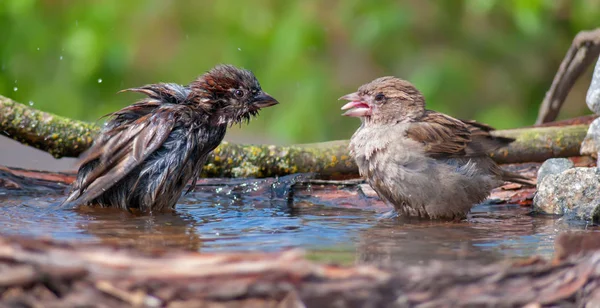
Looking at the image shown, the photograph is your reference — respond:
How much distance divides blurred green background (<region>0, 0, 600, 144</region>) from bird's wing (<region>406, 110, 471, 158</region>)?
3031 mm

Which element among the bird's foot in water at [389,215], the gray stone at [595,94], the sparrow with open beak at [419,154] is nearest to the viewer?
the bird's foot in water at [389,215]

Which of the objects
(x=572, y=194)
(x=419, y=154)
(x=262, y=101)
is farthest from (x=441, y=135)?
(x=262, y=101)

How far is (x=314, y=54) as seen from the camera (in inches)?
349

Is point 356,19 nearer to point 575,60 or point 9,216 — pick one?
point 575,60

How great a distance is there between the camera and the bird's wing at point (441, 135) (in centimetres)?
521

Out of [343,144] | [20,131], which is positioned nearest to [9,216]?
[20,131]

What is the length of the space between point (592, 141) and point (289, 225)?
7.10 feet

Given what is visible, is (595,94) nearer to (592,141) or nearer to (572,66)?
(592,141)

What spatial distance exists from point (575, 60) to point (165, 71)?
4635 millimetres

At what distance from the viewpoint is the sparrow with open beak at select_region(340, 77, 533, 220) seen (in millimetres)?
5023

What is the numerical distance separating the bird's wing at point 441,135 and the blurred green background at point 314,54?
303cm

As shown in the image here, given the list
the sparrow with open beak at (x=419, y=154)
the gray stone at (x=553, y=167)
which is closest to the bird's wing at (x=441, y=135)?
the sparrow with open beak at (x=419, y=154)

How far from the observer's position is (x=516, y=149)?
238 inches

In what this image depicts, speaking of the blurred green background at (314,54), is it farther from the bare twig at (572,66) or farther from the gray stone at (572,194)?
the gray stone at (572,194)
